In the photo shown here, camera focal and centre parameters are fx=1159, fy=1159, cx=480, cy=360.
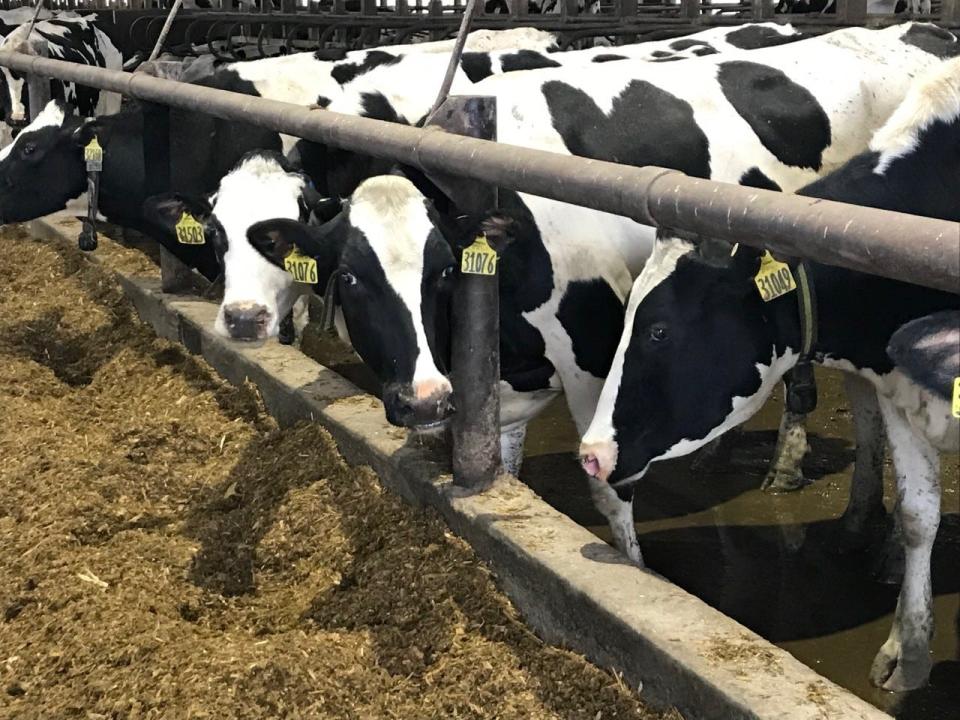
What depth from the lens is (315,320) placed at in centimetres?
730

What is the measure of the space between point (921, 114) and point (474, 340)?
150 centimetres

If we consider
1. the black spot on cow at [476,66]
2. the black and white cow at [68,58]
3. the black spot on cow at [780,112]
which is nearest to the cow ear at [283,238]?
the black spot on cow at [780,112]

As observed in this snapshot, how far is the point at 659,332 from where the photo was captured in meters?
3.35

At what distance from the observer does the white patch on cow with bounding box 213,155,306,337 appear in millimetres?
4500

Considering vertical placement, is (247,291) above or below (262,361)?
above

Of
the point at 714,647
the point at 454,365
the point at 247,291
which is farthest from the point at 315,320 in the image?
the point at 714,647

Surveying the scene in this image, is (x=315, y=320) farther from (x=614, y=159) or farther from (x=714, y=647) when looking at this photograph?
(x=714, y=647)

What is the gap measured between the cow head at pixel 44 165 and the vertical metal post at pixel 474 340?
3.58 metres

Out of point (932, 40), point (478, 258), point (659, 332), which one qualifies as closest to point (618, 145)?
Answer: point (478, 258)

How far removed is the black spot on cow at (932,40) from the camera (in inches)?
205

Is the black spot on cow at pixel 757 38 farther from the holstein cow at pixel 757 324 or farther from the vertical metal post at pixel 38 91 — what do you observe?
the vertical metal post at pixel 38 91

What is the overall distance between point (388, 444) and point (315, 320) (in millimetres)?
3312

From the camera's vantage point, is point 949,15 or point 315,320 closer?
point 949,15

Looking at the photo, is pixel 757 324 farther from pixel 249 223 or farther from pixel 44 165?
pixel 44 165
